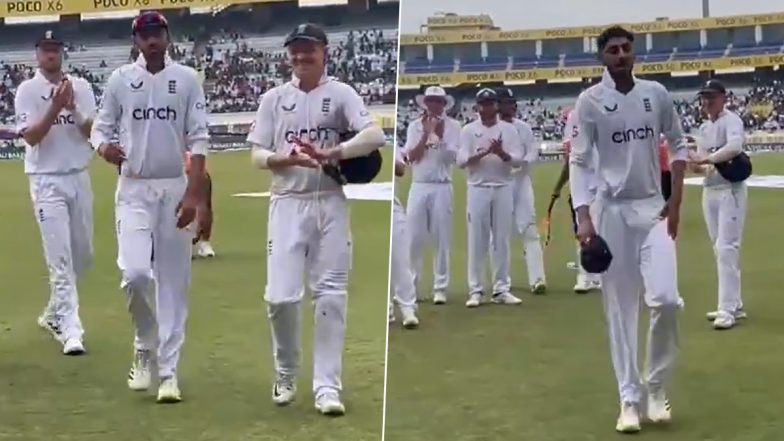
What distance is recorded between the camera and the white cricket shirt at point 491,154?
334 centimetres

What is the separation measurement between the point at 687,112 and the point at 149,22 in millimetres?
1591

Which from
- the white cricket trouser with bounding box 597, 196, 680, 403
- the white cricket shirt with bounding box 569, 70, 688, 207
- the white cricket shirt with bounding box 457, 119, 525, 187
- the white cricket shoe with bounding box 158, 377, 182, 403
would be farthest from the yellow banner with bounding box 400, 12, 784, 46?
the white cricket shoe with bounding box 158, 377, 182, 403

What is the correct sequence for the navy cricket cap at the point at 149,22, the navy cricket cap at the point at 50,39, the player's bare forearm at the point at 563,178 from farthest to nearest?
the navy cricket cap at the point at 50,39
the navy cricket cap at the point at 149,22
the player's bare forearm at the point at 563,178

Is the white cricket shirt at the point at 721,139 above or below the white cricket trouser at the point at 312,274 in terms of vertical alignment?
above

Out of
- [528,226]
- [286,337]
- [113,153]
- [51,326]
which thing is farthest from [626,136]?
[51,326]

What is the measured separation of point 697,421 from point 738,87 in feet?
3.05

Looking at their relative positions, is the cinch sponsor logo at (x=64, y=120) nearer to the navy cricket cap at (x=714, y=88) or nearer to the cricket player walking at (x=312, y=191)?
the cricket player walking at (x=312, y=191)

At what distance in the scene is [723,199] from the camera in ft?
10.6

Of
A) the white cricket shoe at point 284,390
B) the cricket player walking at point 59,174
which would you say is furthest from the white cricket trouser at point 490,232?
the cricket player walking at point 59,174

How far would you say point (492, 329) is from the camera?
132 inches

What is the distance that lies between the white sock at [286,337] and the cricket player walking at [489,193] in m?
0.51

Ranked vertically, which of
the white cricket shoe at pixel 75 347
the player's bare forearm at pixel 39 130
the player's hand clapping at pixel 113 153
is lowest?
the white cricket shoe at pixel 75 347

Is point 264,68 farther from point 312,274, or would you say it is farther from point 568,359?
point 568,359

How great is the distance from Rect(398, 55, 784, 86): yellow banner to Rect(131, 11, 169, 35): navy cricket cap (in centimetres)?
75
